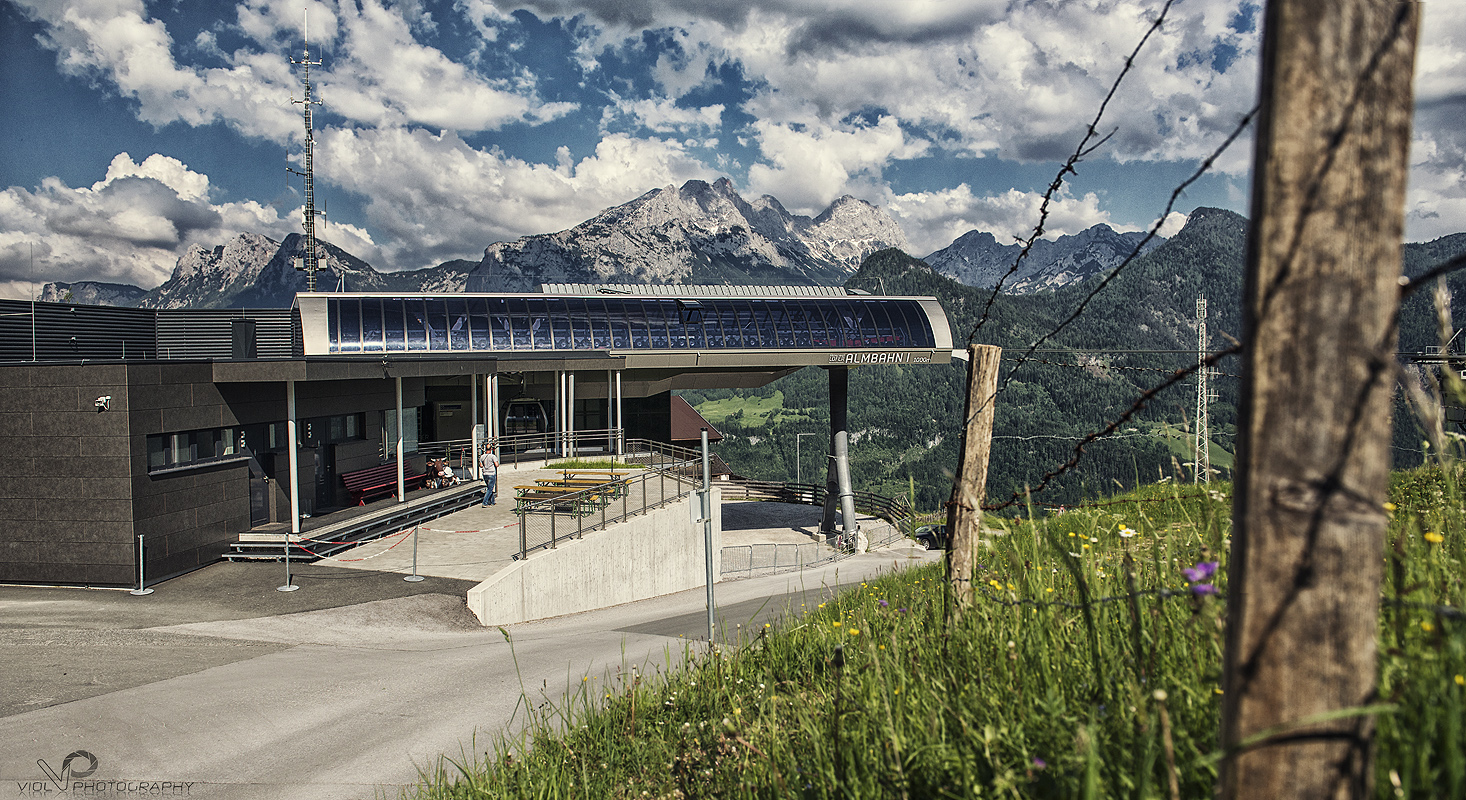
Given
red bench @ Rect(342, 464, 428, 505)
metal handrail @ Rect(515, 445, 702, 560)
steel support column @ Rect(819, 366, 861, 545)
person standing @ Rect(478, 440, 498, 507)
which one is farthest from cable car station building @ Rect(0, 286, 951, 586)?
metal handrail @ Rect(515, 445, 702, 560)

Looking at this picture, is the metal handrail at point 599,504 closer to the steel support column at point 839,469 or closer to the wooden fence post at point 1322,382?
the steel support column at point 839,469

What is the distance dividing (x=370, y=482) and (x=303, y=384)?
331 cm

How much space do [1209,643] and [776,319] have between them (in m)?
30.6

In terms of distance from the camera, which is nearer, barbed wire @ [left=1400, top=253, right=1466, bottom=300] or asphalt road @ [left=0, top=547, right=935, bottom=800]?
barbed wire @ [left=1400, top=253, right=1466, bottom=300]

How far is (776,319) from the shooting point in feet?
108

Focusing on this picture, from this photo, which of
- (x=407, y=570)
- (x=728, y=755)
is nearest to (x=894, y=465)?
(x=407, y=570)

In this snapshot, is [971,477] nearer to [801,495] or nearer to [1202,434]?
[1202,434]

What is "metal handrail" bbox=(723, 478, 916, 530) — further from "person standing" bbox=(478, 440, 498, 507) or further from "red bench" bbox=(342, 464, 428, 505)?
"red bench" bbox=(342, 464, 428, 505)

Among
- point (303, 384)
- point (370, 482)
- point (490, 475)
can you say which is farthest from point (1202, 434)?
point (370, 482)

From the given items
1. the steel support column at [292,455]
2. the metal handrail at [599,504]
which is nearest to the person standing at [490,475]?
the metal handrail at [599,504]

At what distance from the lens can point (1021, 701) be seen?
2.95 metres

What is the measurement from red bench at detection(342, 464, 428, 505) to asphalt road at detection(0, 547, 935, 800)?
4668mm

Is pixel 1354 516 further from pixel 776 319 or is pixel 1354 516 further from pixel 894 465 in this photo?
pixel 894 465

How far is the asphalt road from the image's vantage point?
6.86 m
